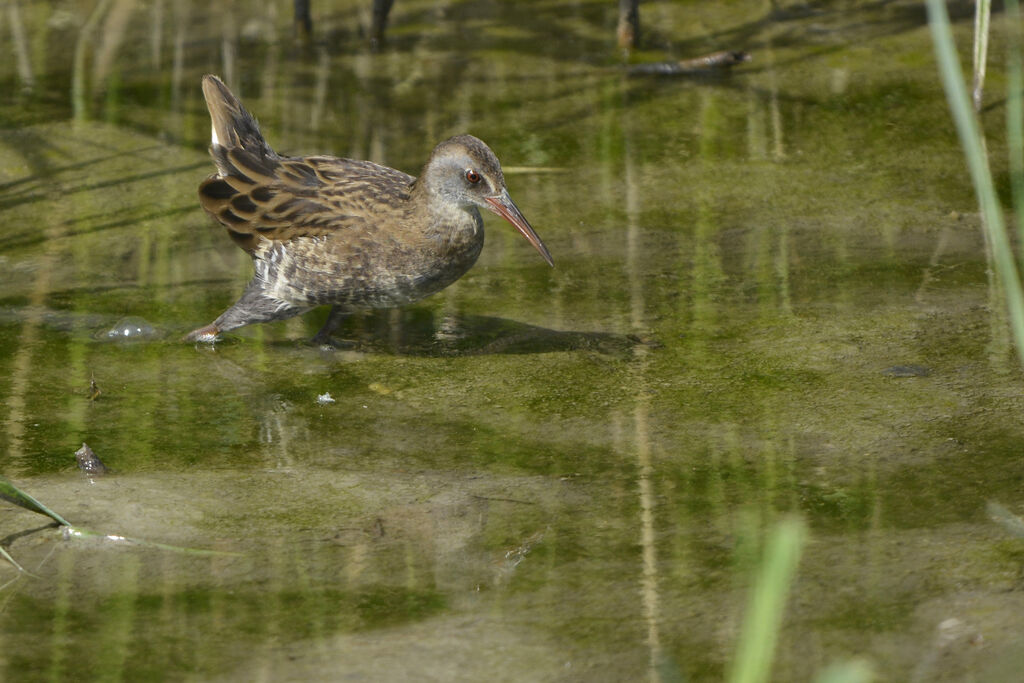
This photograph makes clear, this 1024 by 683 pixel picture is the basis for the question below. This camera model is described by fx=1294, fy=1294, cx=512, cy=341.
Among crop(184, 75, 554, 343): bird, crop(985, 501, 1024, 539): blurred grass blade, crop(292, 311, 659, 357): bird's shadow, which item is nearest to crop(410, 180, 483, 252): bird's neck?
crop(184, 75, 554, 343): bird

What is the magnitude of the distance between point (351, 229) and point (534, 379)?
899 millimetres

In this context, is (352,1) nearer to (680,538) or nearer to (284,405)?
(284,405)

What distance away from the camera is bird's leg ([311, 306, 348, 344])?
5.07 metres

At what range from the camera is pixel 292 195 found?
502 cm

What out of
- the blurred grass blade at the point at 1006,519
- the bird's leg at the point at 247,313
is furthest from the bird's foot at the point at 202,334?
the blurred grass blade at the point at 1006,519

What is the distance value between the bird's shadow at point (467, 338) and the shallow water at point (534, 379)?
2cm

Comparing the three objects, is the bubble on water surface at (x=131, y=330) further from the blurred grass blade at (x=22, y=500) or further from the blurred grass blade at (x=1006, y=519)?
the blurred grass blade at (x=1006, y=519)

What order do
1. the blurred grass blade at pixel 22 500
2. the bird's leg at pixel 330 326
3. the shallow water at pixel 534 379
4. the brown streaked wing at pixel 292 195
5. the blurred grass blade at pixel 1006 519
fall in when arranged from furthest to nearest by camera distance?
the bird's leg at pixel 330 326 → the brown streaked wing at pixel 292 195 → the blurred grass blade at pixel 1006 519 → the blurred grass blade at pixel 22 500 → the shallow water at pixel 534 379

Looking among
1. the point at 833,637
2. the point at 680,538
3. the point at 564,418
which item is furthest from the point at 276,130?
the point at 833,637

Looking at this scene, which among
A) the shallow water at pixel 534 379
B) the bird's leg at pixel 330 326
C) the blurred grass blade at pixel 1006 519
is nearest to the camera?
the shallow water at pixel 534 379

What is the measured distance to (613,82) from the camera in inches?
294

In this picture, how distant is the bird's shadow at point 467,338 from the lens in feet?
16.0

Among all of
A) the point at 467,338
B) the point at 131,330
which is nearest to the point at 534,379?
the point at 467,338

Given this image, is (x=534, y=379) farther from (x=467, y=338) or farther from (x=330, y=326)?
(x=330, y=326)
